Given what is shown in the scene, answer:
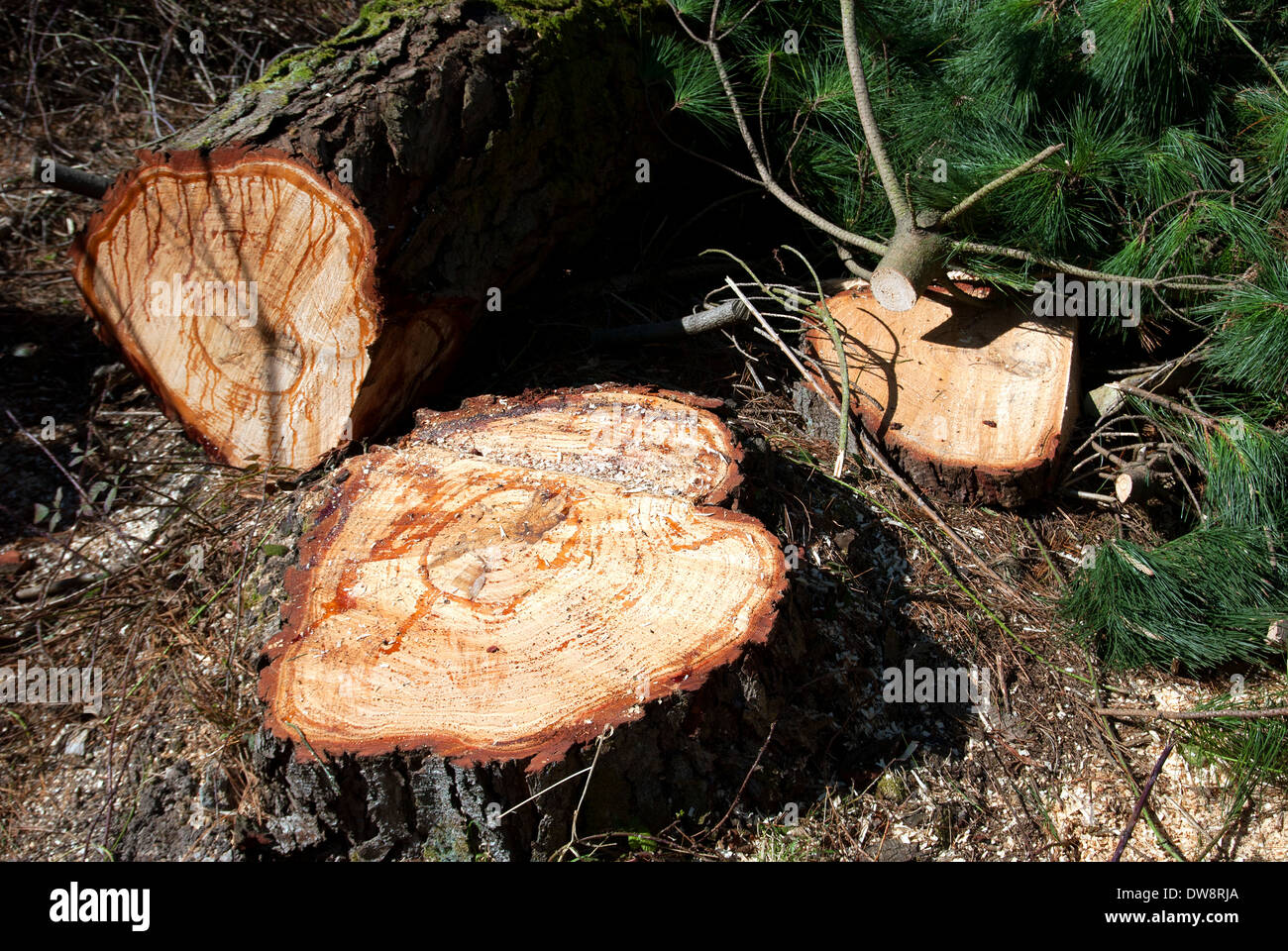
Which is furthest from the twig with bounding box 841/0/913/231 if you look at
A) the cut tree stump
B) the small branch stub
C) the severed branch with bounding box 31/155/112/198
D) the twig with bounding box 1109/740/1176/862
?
the severed branch with bounding box 31/155/112/198

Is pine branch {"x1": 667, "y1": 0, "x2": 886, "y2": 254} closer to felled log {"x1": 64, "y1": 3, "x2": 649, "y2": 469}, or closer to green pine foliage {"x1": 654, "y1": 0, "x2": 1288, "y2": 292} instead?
green pine foliage {"x1": 654, "y1": 0, "x2": 1288, "y2": 292}

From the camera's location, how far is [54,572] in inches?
89.0

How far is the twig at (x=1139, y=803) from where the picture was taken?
1782mm

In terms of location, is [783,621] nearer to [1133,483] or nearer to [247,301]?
[1133,483]

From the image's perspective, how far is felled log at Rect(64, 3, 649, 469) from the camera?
212 cm

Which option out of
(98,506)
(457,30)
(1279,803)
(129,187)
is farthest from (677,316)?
(1279,803)

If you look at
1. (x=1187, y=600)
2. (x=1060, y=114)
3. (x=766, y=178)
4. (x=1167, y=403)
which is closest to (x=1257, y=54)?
(x=1060, y=114)

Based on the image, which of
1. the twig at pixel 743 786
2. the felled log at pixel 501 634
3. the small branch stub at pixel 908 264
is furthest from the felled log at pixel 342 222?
the twig at pixel 743 786

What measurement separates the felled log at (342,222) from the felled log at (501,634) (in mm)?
463

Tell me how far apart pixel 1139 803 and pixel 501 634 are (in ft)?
4.35

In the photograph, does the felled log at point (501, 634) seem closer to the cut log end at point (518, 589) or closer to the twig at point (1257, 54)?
the cut log end at point (518, 589)

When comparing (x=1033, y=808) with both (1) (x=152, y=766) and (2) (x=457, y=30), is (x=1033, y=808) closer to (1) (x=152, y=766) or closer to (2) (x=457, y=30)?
(1) (x=152, y=766)
